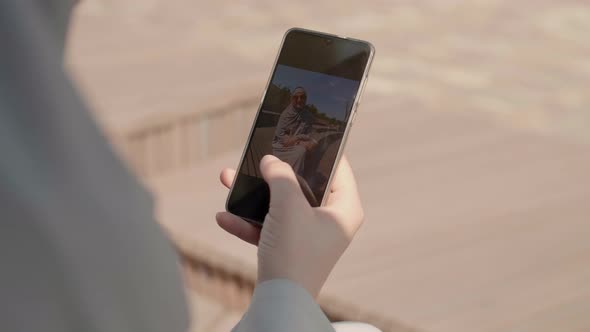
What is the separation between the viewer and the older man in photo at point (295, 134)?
845 mm

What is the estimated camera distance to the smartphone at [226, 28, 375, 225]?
2.76ft

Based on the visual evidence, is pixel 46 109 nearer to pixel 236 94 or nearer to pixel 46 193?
pixel 46 193

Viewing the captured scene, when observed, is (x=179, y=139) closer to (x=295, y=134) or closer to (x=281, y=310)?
(x=295, y=134)

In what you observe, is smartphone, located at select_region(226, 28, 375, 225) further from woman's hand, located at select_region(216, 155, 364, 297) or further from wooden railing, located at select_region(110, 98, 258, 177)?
wooden railing, located at select_region(110, 98, 258, 177)

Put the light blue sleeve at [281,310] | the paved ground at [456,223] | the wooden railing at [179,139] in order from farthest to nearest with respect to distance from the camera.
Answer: the wooden railing at [179,139] < the paved ground at [456,223] < the light blue sleeve at [281,310]

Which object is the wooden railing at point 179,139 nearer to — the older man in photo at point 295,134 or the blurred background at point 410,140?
the blurred background at point 410,140

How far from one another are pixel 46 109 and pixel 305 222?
0.36 metres

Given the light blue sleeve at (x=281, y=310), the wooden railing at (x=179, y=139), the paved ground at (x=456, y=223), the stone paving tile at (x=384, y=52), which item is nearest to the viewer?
the light blue sleeve at (x=281, y=310)

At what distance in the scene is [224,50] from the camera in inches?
142

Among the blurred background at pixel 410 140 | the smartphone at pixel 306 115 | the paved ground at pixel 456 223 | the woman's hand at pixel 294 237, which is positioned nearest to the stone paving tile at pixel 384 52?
the blurred background at pixel 410 140

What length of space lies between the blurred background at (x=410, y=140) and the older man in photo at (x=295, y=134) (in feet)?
3.10

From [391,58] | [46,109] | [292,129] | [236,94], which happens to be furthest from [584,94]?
[46,109]

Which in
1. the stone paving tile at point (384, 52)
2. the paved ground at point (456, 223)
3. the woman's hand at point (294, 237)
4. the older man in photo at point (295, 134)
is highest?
the stone paving tile at point (384, 52)

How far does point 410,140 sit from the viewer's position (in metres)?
2.84
